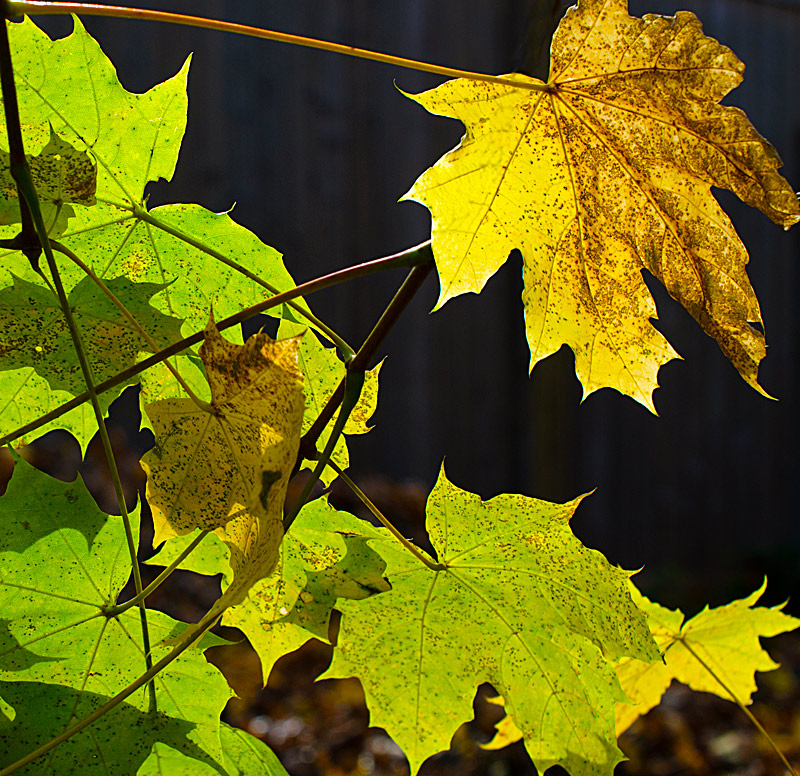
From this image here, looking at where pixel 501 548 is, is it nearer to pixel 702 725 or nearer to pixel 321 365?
pixel 321 365

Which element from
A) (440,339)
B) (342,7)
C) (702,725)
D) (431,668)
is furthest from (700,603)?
(431,668)

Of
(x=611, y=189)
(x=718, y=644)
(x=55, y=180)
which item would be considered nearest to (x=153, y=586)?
(x=55, y=180)

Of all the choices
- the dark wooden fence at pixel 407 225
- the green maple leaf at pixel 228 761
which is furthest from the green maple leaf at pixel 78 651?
the dark wooden fence at pixel 407 225

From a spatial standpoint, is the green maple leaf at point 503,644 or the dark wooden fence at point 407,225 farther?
the dark wooden fence at point 407,225

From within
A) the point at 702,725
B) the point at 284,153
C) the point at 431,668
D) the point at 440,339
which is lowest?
the point at 702,725

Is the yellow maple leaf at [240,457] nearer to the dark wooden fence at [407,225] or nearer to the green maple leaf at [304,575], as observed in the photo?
the green maple leaf at [304,575]

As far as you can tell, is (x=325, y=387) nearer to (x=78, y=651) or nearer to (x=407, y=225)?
(x=78, y=651)

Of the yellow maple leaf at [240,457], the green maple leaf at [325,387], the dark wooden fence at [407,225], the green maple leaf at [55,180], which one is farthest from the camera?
the dark wooden fence at [407,225]
